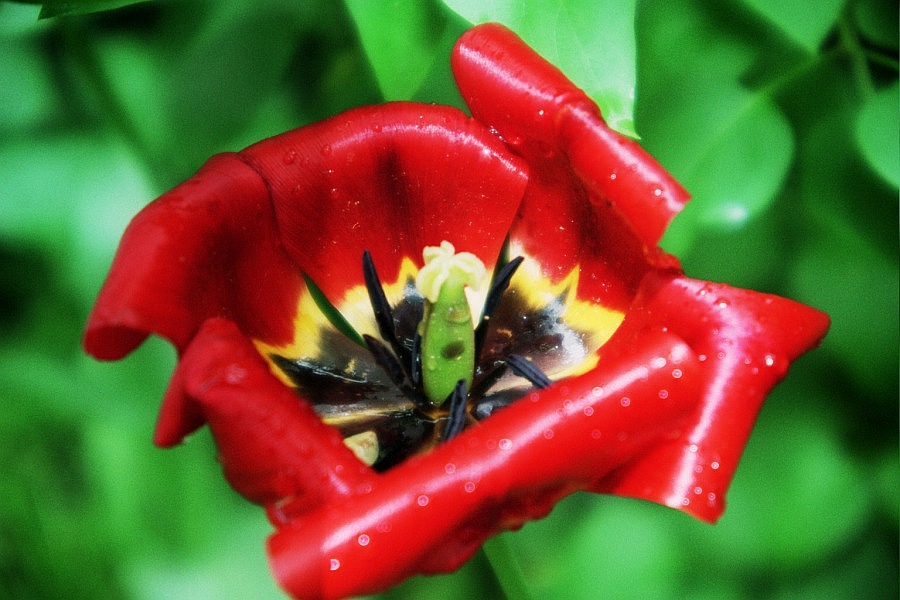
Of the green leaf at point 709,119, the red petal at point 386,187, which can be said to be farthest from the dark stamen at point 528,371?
the green leaf at point 709,119

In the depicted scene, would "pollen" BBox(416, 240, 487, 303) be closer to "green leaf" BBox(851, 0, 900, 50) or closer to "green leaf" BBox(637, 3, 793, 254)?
"green leaf" BBox(637, 3, 793, 254)

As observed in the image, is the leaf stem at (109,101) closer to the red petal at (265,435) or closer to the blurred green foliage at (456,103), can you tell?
the blurred green foliage at (456,103)

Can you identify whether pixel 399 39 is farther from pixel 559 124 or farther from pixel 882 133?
pixel 882 133

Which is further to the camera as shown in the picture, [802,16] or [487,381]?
[802,16]

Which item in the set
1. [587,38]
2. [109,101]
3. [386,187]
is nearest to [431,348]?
[386,187]

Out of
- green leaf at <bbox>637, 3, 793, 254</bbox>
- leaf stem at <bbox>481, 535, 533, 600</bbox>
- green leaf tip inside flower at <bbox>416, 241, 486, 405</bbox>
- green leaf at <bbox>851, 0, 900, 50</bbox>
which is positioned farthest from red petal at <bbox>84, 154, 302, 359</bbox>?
green leaf at <bbox>851, 0, 900, 50</bbox>

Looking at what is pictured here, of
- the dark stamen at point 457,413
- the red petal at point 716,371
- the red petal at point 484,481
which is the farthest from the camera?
the dark stamen at point 457,413

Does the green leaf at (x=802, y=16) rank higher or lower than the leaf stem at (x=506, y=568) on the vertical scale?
higher
